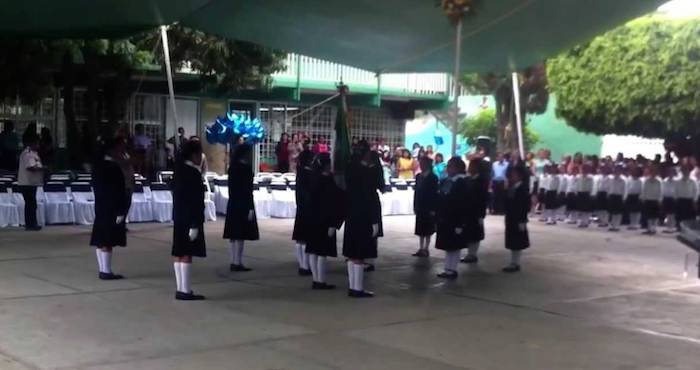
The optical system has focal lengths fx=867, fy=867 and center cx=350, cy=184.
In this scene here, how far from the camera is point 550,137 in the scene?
4150 cm

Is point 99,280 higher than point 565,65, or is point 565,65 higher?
point 565,65

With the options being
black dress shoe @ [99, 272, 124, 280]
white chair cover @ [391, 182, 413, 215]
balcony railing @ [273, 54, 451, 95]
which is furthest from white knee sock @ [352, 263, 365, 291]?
balcony railing @ [273, 54, 451, 95]

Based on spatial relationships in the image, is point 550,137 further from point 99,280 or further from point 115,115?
point 99,280

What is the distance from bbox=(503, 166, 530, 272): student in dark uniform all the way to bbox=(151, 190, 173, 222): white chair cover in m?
8.56

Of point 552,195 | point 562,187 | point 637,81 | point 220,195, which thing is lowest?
point 220,195

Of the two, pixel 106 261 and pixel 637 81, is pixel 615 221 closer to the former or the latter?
pixel 637 81

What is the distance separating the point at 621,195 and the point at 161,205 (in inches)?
418

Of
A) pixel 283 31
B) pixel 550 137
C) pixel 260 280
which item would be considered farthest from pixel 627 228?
pixel 550 137

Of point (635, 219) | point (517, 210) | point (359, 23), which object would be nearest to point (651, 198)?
point (635, 219)

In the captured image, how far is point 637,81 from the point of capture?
2484 centimetres

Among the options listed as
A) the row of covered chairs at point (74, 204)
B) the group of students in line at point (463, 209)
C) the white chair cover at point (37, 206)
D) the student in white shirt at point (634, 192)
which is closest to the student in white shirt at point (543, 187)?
the student in white shirt at point (634, 192)

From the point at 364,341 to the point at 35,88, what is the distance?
15.0 meters

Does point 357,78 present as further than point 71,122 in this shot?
Yes

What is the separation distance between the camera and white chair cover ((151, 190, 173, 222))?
61.3 feet
